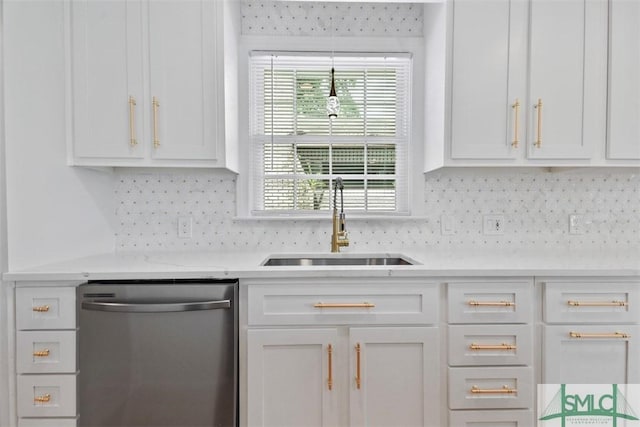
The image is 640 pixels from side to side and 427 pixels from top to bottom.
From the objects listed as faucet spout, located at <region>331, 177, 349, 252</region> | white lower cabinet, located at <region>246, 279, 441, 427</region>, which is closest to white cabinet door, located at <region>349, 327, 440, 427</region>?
white lower cabinet, located at <region>246, 279, 441, 427</region>

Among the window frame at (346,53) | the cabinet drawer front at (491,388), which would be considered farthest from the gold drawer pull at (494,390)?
the window frame at (346,53)

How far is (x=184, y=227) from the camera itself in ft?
7.03

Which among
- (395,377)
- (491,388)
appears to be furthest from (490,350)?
(395,377)

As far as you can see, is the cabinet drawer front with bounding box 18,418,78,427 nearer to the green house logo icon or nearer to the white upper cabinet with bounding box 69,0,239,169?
the white upper cabinet with bounding box 69,0,239,169

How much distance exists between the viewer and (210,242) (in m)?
2.16

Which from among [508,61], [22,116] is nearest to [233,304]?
[22,116]

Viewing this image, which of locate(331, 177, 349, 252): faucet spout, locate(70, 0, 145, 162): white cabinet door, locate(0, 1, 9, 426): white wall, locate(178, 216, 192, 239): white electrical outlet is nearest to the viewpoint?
locate(0, 1, 9, 426): white wall

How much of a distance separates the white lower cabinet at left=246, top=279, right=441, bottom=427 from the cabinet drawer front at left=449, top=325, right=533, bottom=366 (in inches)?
3.5

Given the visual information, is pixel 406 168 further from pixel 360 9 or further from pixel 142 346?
pixel 142 346

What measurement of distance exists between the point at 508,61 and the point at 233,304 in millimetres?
1682

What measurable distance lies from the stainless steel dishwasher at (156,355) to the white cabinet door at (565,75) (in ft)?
5.40

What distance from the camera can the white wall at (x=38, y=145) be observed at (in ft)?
4.90

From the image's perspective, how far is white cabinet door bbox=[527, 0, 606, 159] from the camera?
1782 mm

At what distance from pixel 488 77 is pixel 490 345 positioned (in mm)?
1226
